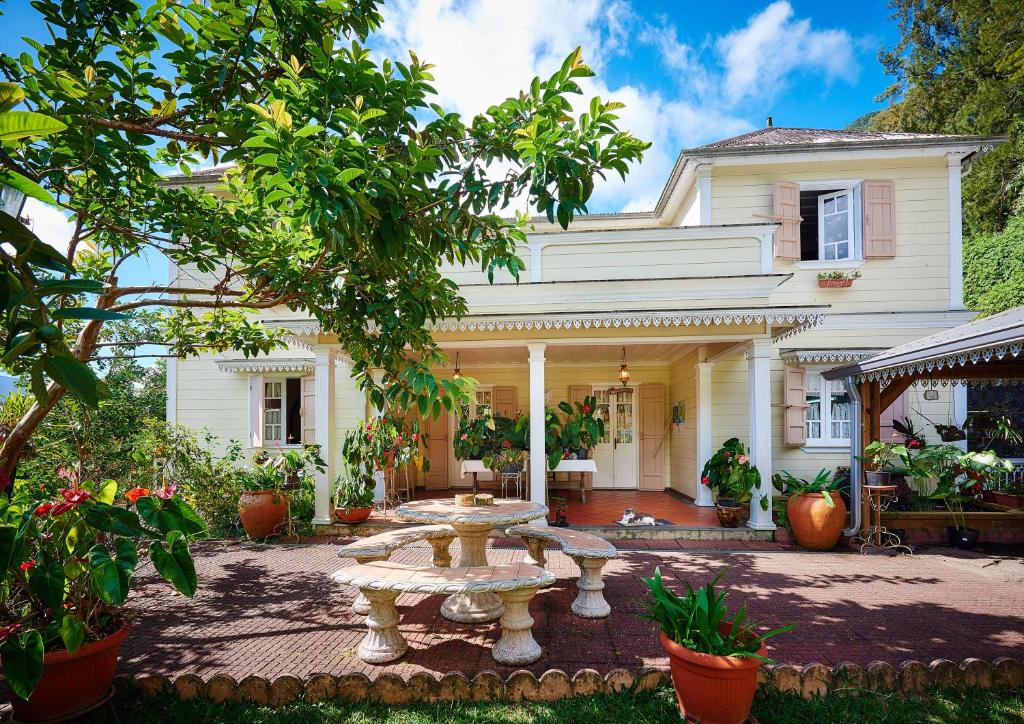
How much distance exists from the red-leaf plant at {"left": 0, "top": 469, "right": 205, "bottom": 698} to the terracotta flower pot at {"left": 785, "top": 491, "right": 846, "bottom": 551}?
279 inches

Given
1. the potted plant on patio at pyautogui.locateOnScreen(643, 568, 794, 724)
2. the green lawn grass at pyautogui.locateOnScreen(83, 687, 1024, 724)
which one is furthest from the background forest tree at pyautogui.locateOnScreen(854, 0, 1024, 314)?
the potted plant on patio at pyautogui.locateOnScreen(643, 568, 794, 724)

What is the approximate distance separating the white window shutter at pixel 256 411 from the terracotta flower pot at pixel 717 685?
9.44 meters

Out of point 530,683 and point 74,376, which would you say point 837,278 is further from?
point 74,376

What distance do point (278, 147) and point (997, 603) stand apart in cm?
703

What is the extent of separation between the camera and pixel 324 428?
24.0ft

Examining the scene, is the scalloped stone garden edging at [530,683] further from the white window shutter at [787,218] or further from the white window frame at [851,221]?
the white window frame at [851,221]

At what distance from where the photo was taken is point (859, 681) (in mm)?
3150

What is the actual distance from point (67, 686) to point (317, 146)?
3.30m

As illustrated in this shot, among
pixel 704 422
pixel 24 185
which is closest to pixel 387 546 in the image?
pixel 24 185

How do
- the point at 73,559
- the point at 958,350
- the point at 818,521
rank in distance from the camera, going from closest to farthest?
the point at 73,559, the point at 958,350, the point at 818,521

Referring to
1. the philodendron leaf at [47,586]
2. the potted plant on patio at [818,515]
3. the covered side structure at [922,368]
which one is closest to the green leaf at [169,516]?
the philodendron leaf at [47,586]

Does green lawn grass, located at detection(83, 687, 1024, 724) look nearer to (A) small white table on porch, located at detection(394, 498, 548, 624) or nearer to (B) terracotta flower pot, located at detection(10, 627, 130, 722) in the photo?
(B) terracotta flower pot, located at detection(10, 627, 130, 722)

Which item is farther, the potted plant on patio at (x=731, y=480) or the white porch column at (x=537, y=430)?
the white porch column at (x=537, y=430)

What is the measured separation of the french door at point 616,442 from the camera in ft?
35.8
